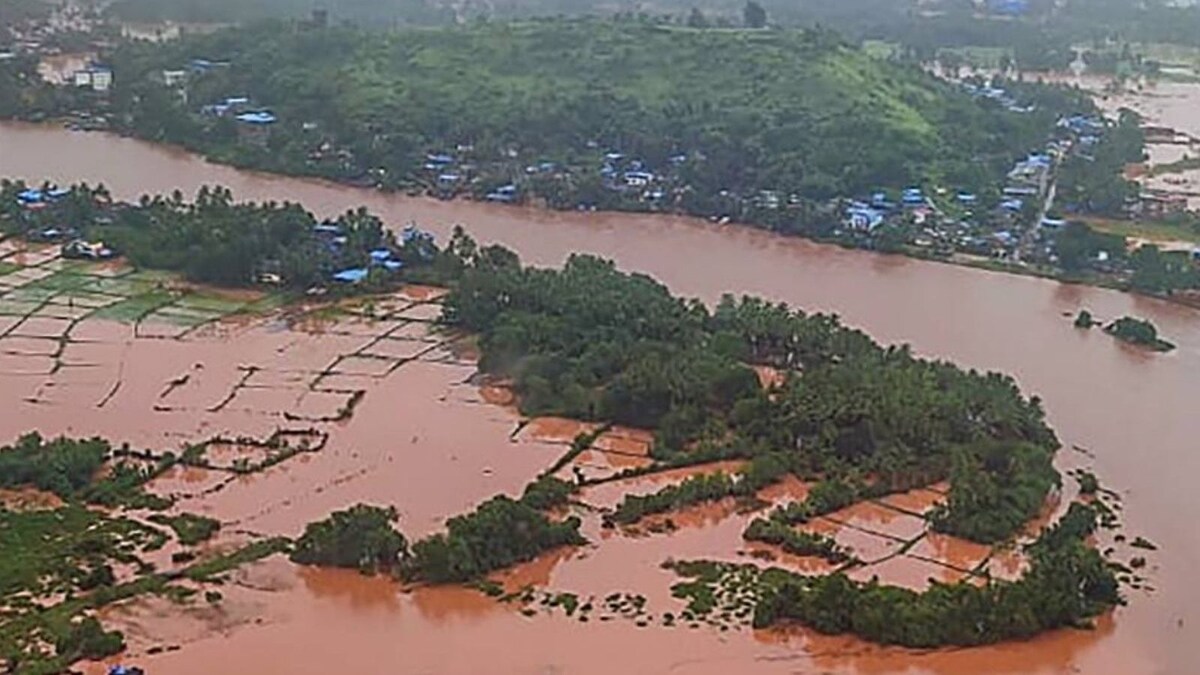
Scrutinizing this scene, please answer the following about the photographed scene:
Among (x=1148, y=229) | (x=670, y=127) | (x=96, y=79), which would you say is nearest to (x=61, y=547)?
(x=670, y=127)

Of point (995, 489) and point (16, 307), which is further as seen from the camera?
point (16, 307)

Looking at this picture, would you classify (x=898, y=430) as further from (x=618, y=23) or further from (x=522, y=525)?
(x=618, y=23)

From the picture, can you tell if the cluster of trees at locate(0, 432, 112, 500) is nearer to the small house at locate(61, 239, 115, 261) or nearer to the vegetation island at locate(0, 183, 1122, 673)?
the vegetation island at locate(0, 183, 1122, 673)

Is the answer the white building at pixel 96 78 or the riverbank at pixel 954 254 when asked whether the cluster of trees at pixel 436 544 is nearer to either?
the riverbank at pixel 954 254

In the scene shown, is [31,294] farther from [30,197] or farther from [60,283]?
[30,197]

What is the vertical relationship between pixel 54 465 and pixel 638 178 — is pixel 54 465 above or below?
below

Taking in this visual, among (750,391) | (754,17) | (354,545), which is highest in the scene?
(754,17)

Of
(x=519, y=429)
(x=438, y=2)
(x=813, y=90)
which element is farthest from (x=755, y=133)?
(x=438, y=2)

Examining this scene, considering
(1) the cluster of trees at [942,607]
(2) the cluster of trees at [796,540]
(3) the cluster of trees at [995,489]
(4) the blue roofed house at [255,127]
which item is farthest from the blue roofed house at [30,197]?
(1) the cluster of trees at [942,607]
